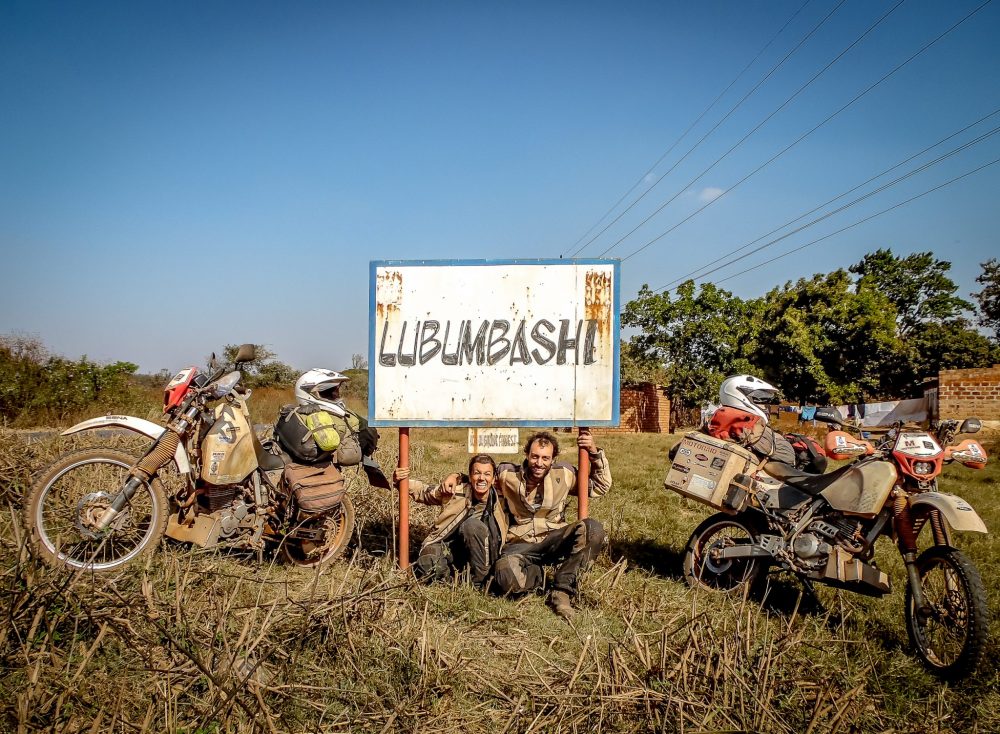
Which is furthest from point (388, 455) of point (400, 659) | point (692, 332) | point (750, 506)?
point (692, 332)

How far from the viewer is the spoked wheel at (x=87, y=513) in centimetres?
380

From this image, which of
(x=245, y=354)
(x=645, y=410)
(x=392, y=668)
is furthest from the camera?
(x=645, y=410)

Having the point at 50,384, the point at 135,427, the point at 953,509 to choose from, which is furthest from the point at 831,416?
the point at 50,384

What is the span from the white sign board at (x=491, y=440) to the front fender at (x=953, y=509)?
2.50m

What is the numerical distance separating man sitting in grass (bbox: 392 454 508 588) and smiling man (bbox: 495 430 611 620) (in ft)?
0.30

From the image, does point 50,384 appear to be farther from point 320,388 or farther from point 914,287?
point 914,287

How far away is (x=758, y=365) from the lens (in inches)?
987

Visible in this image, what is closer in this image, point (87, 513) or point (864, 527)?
point (87, 513)

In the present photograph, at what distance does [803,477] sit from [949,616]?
1150 mm

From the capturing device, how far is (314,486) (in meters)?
4.55

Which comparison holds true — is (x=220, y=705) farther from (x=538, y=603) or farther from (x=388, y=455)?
(x=388, y=455)

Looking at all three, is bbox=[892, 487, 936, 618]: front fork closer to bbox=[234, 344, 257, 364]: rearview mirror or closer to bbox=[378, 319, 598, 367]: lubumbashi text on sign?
bbox=[378, 319, 598, 367]: lubumbashi text on sign

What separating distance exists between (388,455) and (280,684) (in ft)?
22.3

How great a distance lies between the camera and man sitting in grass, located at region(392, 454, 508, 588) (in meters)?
4.27
